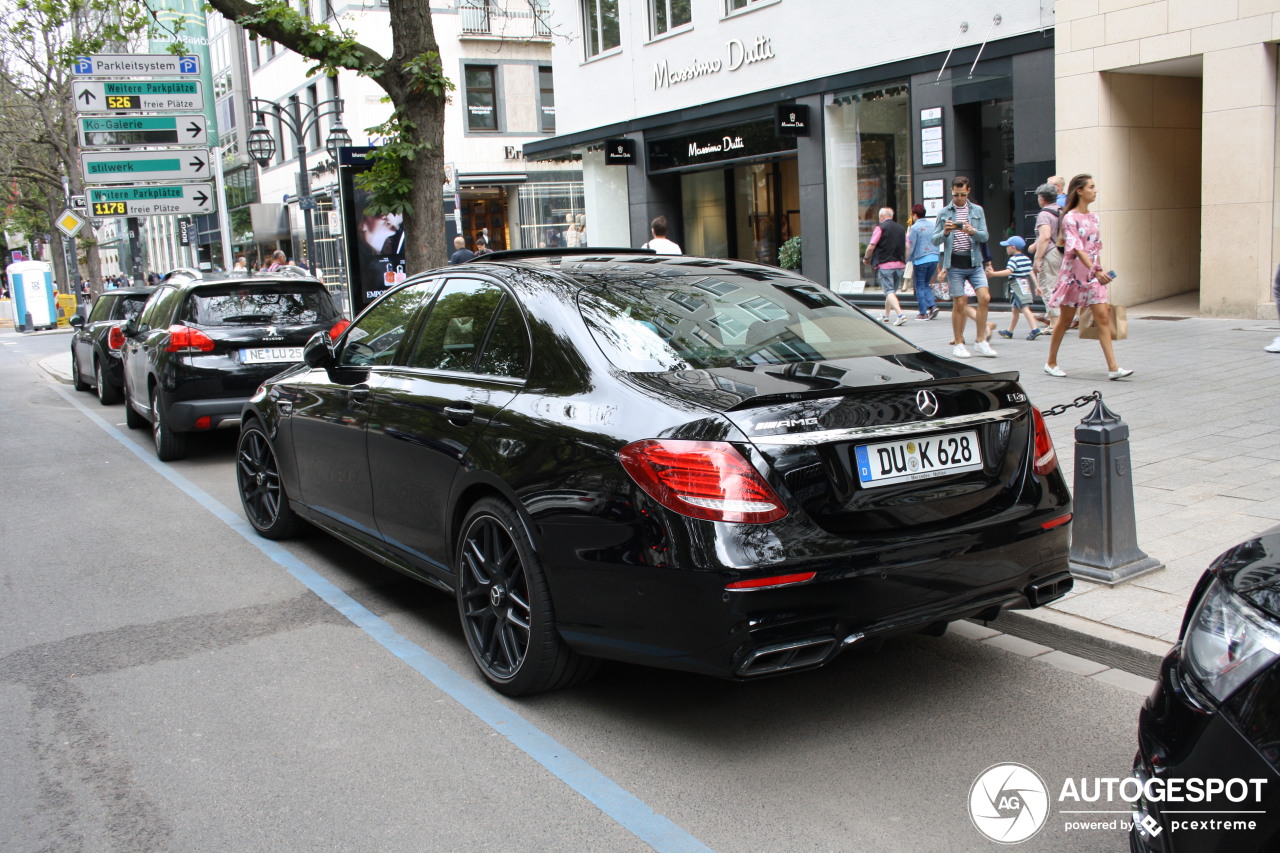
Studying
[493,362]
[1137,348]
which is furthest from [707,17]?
[493,362]

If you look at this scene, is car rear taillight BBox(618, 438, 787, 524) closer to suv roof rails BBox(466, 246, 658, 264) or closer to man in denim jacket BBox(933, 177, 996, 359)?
suv roof rails BBox(466, 246, 658, 264)

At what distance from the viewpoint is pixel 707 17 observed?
2139 centimetres

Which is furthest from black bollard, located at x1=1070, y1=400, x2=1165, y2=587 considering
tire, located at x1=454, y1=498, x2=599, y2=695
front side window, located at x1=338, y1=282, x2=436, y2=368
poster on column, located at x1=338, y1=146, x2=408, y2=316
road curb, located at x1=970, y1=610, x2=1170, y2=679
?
poster on column, located at x1=338, y1=146, x2=408, y2=316

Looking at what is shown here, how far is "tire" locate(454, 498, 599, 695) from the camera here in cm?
392

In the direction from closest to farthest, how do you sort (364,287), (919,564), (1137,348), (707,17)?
(919,564) < (1137,348) < (364,287) < (707,17)

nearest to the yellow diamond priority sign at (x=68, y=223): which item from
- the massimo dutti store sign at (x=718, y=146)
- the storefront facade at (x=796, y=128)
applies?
the storefront facade at (x=796, y=128)

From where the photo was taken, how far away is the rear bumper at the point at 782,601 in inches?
130

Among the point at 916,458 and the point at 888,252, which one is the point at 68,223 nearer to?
the point at 888,252

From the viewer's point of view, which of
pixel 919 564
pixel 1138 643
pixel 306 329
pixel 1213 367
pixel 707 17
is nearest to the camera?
pixel 919 564

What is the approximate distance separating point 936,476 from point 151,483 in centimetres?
724

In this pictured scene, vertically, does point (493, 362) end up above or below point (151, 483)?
above

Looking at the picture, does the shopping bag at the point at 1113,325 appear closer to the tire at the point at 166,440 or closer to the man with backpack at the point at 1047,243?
the man with backpack at the point at 1047,243

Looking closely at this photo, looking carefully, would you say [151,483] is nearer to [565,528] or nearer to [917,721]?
[565,528]

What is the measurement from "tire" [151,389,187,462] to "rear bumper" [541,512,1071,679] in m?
7.08
